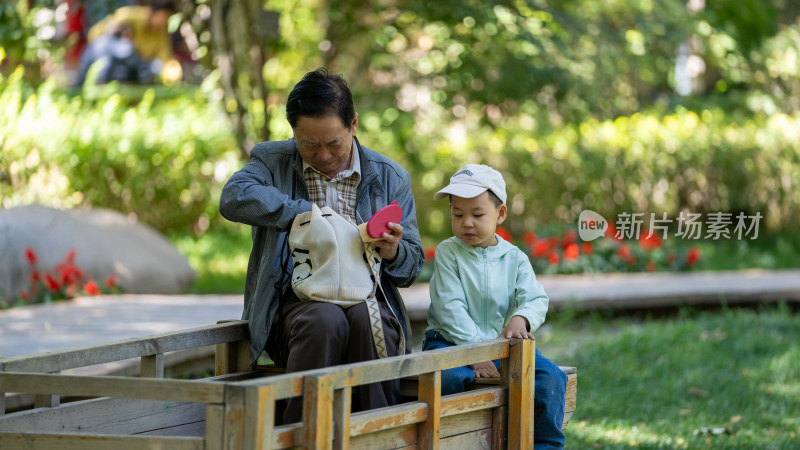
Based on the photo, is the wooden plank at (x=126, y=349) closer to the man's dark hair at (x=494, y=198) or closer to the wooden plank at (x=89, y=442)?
the wooden plank at (x=89, y=442)

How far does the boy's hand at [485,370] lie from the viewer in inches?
118

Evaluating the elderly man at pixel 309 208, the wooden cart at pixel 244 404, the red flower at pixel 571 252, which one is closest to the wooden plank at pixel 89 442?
the wooden cart at pixel 244 404

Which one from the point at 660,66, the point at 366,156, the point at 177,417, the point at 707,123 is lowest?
the point at 177,417

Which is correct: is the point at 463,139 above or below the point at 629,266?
above

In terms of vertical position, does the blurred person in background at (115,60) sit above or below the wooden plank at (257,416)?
above

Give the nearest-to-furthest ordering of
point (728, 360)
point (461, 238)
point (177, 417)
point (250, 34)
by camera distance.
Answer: point (177, 417), point (461, 238), point (728, 360), point (250, 34)

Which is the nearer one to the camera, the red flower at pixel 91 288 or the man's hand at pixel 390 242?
the man's hand at pixel 390 242

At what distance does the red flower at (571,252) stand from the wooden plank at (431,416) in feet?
18.4

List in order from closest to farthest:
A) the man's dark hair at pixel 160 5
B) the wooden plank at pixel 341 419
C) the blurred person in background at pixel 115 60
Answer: the wooden plank at pixel 341 419
the blurred person in background at pixel 115 60
the man's dark hair at pixel 160 5

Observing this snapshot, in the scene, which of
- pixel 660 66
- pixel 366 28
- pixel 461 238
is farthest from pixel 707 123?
pixel 461 238

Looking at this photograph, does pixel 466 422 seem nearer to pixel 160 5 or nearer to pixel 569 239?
pixel 569 239

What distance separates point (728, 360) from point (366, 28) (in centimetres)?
408

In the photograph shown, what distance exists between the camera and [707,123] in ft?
35.5

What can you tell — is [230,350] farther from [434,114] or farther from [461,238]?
[434,114]
